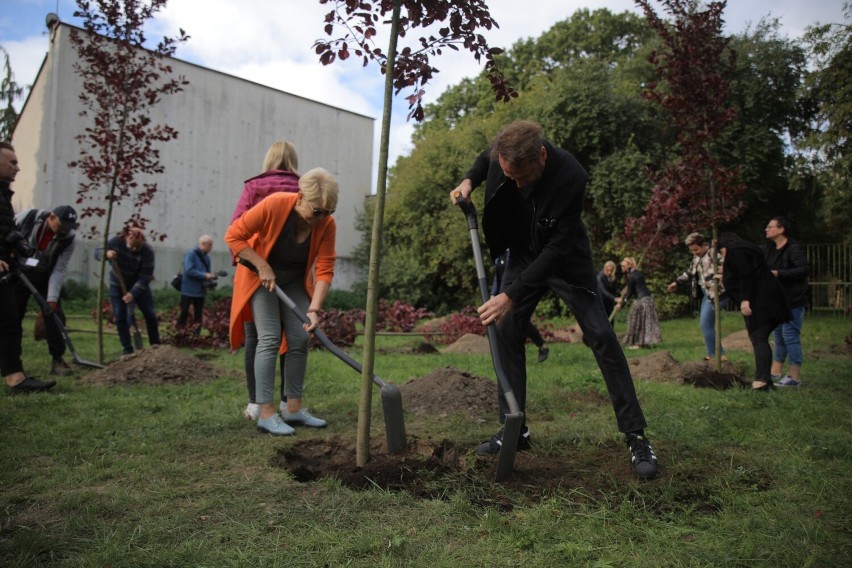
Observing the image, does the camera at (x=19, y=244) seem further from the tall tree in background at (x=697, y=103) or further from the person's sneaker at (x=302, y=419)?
the tall tree in background at (x=697, y=103)

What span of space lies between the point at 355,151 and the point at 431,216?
27.0 feet

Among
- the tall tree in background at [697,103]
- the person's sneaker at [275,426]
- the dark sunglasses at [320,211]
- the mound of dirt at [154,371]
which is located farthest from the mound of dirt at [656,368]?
the mound of dirt at [154,371]

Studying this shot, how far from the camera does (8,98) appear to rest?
25281 mm

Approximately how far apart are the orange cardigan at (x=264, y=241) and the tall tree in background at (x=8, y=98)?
26.6 metres

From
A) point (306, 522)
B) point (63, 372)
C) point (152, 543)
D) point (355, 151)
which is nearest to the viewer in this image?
point (152, 543)

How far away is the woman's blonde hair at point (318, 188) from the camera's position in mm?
4062

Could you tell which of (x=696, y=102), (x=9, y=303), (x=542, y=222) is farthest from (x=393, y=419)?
(x=696, y=102)

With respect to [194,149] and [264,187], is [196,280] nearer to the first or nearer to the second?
[264,187]

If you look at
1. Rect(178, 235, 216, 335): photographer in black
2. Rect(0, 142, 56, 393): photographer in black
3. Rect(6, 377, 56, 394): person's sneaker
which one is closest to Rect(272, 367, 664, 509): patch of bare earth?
Rect(6, 377, 56, 394): person's sneaker

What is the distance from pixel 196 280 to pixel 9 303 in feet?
14.7

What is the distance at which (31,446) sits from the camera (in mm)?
3809

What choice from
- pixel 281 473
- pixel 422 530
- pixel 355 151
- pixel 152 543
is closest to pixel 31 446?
pixel 281 473

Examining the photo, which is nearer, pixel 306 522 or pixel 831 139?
pixel 306 522

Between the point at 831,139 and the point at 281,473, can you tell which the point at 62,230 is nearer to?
the point at 281,473
